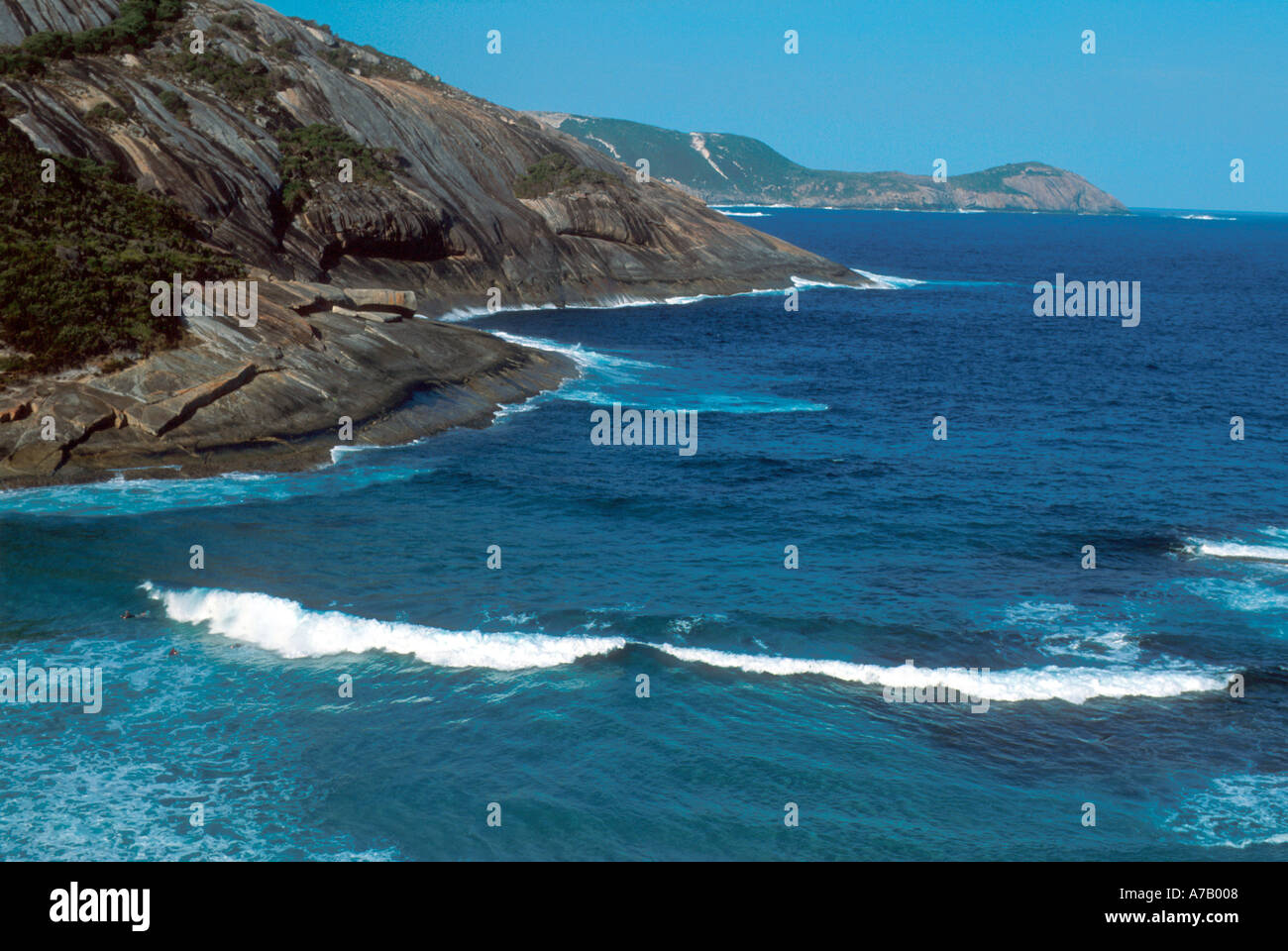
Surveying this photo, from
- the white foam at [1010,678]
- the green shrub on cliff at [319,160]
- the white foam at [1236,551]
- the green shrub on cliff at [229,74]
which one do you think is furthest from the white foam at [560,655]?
the green shrub on cliff at [229,74]

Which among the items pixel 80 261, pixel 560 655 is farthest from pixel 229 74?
pixel 560 655

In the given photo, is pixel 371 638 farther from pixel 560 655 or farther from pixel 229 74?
pixel 229 74

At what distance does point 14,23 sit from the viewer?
6256 centimetres

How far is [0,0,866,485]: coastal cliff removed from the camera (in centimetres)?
3691

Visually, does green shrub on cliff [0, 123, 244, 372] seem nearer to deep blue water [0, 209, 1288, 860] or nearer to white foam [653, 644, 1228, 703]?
deep blue water [0, 209, 1288, 860]

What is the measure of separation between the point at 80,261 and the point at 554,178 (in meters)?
53.1

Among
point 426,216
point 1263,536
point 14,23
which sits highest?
point 14,23

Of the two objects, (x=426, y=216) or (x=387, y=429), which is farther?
(x=426, y=216)

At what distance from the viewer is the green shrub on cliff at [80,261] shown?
36.9 m

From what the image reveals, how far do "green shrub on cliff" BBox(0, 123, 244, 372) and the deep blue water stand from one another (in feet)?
22.2

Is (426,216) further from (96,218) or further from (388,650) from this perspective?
(388,650)

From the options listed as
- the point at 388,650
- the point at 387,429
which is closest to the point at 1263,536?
the point at 388,650

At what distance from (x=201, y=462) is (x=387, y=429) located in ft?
23.7

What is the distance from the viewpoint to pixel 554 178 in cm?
8919
